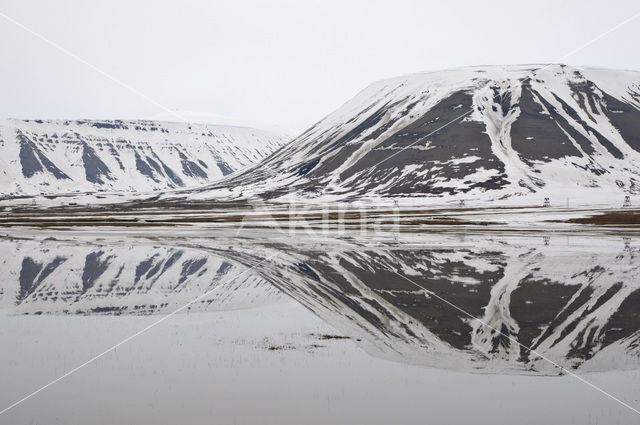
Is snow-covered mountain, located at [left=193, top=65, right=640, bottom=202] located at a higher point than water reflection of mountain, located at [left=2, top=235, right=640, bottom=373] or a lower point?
lower

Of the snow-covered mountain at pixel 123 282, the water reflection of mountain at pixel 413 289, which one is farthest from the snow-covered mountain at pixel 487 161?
the snow-covered mountain at pixel 123 282

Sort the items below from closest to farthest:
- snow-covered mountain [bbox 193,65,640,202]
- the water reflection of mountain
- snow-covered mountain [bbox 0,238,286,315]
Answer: the water reflection of mountain
snow-covered mountain [bbox 0,238,286,315]
snow-covered mountain [bbox 193,65,640,202]

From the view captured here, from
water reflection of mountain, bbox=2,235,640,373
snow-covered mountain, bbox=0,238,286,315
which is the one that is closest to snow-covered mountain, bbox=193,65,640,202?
water reflection of mountain, bbox=2,235,640,373

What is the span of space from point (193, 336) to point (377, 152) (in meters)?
176

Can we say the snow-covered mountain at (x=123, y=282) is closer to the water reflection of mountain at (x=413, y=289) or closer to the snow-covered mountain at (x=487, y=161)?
the water reflection of mountain at (x=413, y=289)

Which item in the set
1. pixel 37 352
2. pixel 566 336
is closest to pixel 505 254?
pixel 566 336

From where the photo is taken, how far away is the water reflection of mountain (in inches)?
607

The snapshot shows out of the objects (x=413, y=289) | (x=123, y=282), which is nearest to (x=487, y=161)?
(x=413, y=289)

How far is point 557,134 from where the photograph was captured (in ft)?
600

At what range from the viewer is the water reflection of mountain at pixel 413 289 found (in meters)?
15.4

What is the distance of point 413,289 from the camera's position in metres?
24.4

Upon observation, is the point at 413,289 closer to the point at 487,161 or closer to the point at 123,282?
the point at 123,282

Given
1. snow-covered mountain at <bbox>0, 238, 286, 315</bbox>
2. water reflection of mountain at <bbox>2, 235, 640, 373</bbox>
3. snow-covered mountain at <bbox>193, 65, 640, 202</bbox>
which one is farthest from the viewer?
snow-covered mountain at <bbox>193, 65, 640, 202</bbox>

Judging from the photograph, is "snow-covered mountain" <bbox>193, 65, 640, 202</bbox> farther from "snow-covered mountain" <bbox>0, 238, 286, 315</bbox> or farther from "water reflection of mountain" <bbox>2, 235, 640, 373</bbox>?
"snow-covered mountain" <bbox>0, 238, 286, 315</bbox>
